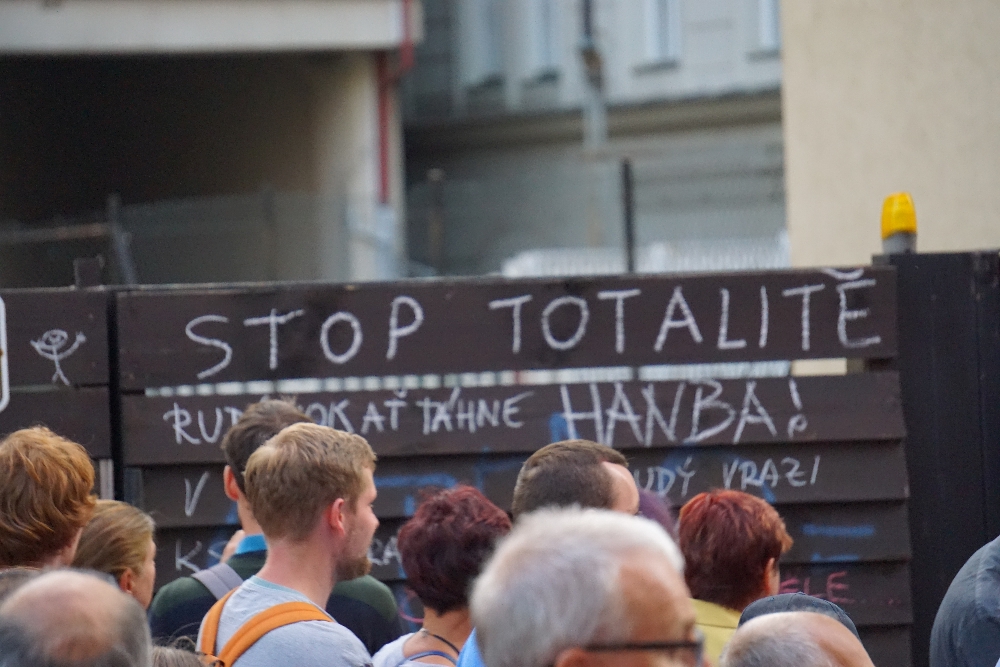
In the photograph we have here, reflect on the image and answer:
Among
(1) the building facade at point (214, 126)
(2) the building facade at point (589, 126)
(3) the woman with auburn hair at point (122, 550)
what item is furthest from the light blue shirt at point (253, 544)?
(2) the building facade at point (589, 126)

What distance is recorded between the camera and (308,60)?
574 inches

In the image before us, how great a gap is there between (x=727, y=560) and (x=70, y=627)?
68.6 inches

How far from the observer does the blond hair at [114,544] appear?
3.22 m

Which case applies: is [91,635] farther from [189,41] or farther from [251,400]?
[189,41]

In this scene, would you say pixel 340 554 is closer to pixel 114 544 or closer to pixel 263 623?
pixel 263 623

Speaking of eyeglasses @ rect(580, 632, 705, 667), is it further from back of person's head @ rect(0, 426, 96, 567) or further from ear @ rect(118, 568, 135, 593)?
ear @ rect(118, 568, 135, 593)

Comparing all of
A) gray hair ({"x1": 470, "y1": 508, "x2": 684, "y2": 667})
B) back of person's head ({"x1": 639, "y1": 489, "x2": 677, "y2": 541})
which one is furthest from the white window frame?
gray hair ({"x1": 470, "y1": 508, "x2": 684, "y2": 667})

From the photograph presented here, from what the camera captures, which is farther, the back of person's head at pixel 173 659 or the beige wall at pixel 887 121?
the beige wall at pixel 887 121

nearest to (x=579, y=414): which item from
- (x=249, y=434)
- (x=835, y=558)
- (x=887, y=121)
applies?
(x=835, y=558)

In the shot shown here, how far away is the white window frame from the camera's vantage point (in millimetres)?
16969

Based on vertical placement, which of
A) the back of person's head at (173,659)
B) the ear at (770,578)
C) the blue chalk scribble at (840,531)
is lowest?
the blue chalk scribble at (840,531)

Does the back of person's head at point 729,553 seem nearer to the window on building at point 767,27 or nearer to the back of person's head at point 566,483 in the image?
the back of person's head at point 566,483

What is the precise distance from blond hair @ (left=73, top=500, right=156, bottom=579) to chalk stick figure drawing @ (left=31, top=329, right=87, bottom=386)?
1.37 metres

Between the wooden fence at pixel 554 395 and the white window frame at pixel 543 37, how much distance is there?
12876mm
